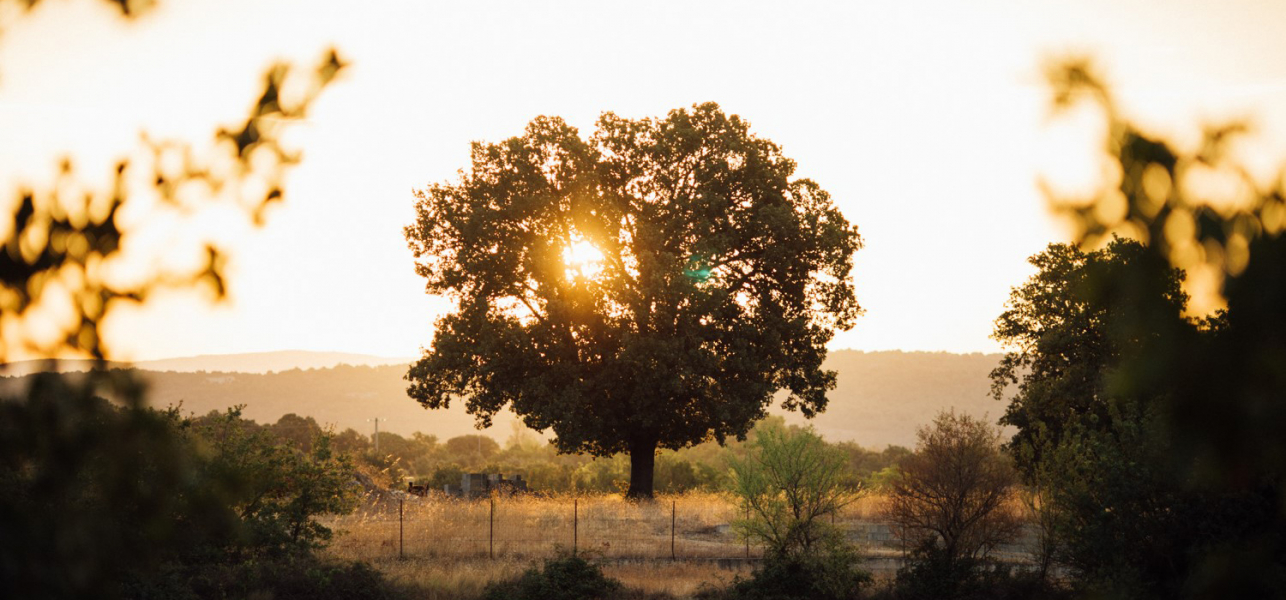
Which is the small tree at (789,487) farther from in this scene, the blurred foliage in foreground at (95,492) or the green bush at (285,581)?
the blurred foliage in foreground at (95,492)

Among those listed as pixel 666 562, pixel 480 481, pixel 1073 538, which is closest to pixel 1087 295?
pixel 1073 538

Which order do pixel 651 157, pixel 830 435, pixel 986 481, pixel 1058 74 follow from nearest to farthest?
pixel 1058 74 < pixel 986 481 < pixel 651 157 < pixel 830 435

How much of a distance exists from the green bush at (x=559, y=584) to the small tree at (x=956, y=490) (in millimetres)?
6691

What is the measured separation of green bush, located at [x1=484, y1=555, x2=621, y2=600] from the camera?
23375 mm

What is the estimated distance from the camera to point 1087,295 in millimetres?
2910

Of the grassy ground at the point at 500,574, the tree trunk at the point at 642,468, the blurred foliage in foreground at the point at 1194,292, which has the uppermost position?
the blurred foliage in foreground at the point at 1194,292

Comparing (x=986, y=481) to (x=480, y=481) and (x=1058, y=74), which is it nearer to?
(x=1058, y=74)

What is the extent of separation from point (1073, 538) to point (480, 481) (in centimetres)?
3327

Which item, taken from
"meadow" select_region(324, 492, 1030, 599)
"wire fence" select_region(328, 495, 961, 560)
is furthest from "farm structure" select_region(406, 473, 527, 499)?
"meadow" select_region(324, 492, 1030, 599)

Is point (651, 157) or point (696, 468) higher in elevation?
point (651, 157)

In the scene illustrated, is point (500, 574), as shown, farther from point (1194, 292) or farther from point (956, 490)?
point (1194, 292)

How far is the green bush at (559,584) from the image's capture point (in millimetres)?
23375

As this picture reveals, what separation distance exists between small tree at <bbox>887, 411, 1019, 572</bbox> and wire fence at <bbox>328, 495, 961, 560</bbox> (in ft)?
7.41

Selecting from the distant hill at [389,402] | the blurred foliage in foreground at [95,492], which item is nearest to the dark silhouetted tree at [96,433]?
the blurred foliage in foreground at [95,492]
